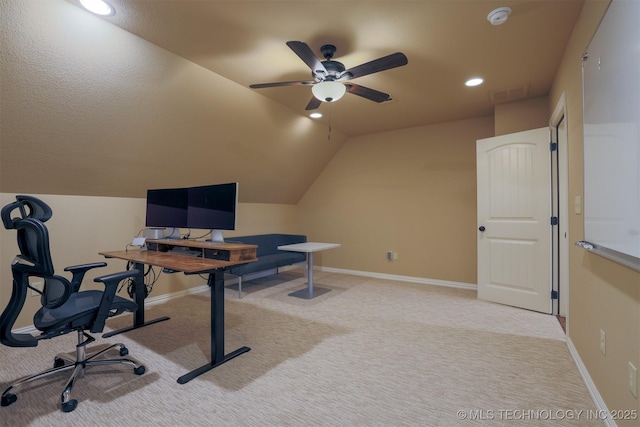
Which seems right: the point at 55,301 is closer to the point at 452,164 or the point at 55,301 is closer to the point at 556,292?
the point at 556,292

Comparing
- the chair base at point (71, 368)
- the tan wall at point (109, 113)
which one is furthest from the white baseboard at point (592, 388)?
the tan wall at point (109, 113)

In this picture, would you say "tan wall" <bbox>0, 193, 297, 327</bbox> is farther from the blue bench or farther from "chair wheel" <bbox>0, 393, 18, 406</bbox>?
"chair wheel" <bbox>0, 393, 18, 406</bbox>

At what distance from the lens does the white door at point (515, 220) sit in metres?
3.27

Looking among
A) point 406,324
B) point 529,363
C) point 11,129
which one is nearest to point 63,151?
point 11,129

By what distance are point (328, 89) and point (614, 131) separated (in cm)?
175

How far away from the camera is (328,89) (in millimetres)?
2375

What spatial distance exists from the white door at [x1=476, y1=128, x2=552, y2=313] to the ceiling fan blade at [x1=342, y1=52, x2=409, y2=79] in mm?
2099

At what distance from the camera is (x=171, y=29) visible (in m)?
2.22

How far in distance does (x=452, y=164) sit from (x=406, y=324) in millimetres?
2633

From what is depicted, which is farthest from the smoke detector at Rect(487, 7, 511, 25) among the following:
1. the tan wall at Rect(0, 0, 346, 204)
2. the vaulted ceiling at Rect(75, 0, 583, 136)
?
the tan wall at Rect(0, 0, 346, 204)

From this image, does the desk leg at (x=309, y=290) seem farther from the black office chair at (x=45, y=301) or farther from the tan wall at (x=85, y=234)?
the black office chair at (x=45, y=301)

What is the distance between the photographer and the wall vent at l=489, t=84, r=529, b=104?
3328 mm

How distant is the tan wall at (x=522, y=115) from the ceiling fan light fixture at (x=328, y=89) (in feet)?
8.36

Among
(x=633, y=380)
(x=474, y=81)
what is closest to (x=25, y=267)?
(x=633, y=380)
